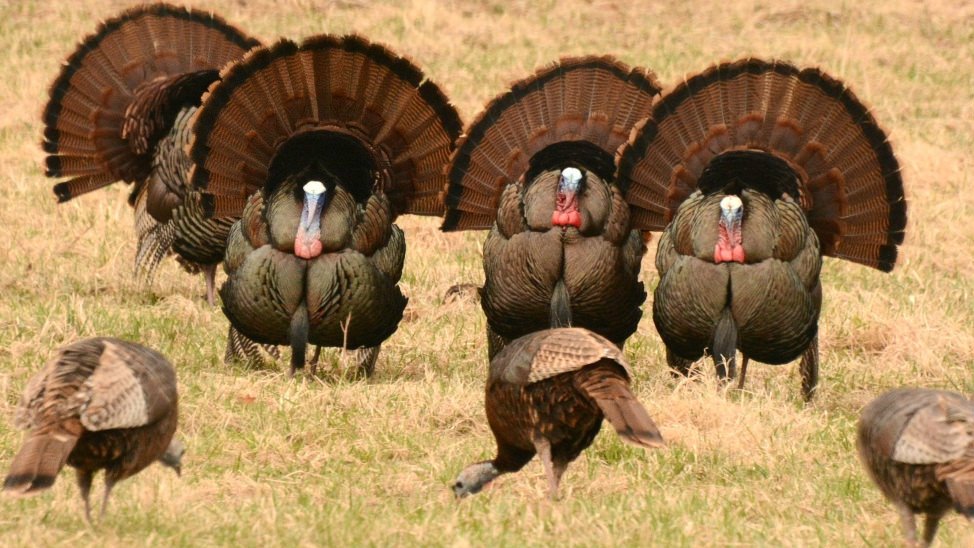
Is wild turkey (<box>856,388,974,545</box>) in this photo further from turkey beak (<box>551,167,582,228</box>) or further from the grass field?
turkey beak (<box>551,167,582,228</box>)

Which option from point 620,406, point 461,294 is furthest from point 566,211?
point 620,406

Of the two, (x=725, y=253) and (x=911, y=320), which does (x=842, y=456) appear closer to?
(x=725, y=253)

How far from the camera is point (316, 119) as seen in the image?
26.0ft

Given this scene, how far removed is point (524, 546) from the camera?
4.96m

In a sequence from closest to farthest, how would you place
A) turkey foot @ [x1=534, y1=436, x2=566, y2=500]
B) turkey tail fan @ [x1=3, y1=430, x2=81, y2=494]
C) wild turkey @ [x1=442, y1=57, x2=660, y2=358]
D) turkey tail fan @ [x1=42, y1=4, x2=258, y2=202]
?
turkey tail fan @ [x1=3, y1=430, x2=81, y2=494] < turkey foot @ [x1=534, y1=436, x2=566, y2=500] < wild turkey @ [x1=442, y1=57, x2=660, y2=358] < turkey tail fan @ [x1=42, y1=4, x2=258, y2=202]

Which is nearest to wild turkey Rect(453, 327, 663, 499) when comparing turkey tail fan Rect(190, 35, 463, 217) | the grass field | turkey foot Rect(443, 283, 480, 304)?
the grass field

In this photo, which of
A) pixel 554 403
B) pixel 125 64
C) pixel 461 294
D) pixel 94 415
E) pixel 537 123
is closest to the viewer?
pixel 94 415

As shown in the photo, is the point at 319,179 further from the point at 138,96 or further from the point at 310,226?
the point at 138,96

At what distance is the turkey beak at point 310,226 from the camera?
24.5ft

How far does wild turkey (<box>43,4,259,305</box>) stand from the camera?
357 inches

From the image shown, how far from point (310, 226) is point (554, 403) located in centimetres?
236

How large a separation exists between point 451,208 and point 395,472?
2.37 metres

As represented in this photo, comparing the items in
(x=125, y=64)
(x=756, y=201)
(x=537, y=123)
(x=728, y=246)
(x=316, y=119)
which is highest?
(x=125, y=64)

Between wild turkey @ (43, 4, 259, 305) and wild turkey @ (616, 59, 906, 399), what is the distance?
102 inches
